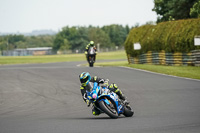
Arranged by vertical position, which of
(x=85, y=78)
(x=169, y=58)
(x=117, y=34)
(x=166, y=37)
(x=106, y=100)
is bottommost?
(x=169, y=58)

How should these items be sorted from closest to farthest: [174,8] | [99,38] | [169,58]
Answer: [169,58] → [174,8] → [99,38]

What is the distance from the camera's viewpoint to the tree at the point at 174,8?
46594 millimetres

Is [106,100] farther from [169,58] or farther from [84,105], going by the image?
[169,58]

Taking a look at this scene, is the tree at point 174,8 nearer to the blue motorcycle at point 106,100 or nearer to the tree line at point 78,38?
the blue motorcycle at point 106,100

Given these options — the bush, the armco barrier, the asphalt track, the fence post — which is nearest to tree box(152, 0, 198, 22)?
the bush

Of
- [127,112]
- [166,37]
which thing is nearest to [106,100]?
[127,112]

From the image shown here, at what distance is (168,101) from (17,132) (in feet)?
22.9

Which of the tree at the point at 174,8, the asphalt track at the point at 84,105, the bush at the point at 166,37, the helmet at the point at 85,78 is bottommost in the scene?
the asphalt track at the point at 84,105

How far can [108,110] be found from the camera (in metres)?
9.80

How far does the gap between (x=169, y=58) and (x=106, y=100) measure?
23147mm

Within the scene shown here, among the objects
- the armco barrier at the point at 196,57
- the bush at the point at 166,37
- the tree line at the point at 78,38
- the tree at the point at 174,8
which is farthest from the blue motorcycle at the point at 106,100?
the tree line at the point at 78,38

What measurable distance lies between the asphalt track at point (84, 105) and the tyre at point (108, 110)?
0.61ft

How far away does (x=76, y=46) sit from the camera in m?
160

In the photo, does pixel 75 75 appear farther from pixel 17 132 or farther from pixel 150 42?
pixel 17 132
